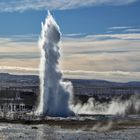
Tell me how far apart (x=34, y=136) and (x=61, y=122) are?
21780 mm

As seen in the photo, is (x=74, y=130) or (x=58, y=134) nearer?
(x=58, y=134)

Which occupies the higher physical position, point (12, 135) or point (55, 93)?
point (55, 93)

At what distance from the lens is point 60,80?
355ft

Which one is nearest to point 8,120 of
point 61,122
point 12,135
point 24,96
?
point 61,122

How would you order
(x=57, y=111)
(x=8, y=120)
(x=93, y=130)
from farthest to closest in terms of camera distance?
(x=57, y=111), (x=8, y=120), (x=93, y=130)

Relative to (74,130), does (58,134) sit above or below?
below

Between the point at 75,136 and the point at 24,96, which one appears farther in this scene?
the point at 24,96

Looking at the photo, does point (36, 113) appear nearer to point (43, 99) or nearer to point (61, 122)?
point (43, 99)

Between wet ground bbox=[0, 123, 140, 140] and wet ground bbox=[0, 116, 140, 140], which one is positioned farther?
wet ground bbox=[0, 116, 140, 140]

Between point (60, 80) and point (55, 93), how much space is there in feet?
8.05

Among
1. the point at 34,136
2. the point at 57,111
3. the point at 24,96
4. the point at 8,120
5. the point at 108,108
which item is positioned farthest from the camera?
the point at 24,96

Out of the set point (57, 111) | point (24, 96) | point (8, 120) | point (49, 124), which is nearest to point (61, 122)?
point (49, 124)

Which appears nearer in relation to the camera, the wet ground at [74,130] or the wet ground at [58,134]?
the wet ground at [58,134]

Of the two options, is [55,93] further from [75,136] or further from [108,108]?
[75,136]
